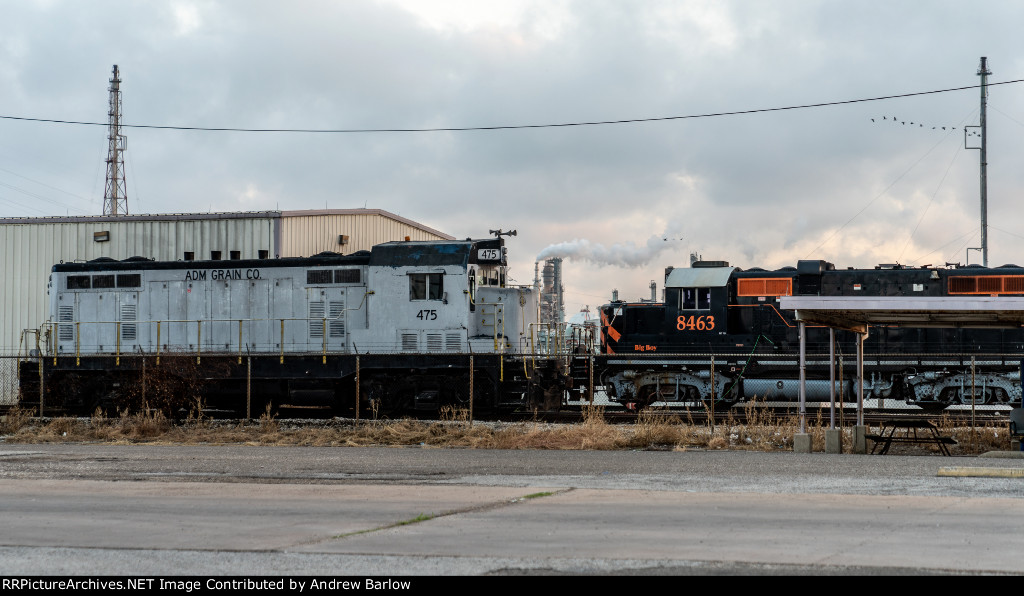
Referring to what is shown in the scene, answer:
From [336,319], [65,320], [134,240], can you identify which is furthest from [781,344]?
[134,240]

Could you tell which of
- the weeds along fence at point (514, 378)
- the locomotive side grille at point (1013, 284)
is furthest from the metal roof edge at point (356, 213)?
the locomotive side grille at point (1013, 284)

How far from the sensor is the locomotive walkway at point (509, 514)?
747cm

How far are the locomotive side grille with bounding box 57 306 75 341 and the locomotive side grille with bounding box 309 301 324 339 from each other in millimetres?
6402

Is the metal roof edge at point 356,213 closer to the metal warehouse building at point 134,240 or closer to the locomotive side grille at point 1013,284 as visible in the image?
the metal warehouse building at point 134,240

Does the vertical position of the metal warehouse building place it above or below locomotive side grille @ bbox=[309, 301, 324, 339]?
above

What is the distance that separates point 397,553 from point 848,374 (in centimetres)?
1851

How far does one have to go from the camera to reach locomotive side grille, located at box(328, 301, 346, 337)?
77.4ft

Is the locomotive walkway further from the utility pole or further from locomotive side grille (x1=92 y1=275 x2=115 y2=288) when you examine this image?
the utility pole

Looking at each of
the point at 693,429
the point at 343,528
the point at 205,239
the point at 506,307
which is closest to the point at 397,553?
the point at 343,528

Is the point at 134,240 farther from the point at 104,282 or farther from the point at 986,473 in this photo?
the point at 986,473

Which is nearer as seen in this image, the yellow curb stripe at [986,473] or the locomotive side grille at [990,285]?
the yellow curb stripe at [986,473]

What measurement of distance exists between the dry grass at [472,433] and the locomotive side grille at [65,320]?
3.49 m

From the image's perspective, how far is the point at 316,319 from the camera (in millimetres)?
23641

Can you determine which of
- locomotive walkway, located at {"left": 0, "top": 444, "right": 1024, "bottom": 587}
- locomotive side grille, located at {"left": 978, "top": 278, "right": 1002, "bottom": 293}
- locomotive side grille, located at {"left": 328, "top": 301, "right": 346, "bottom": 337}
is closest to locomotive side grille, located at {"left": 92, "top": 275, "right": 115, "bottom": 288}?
locomotive side grille, located at {"left": 328, "top": 301, "right": 346, "bottom": 337}
